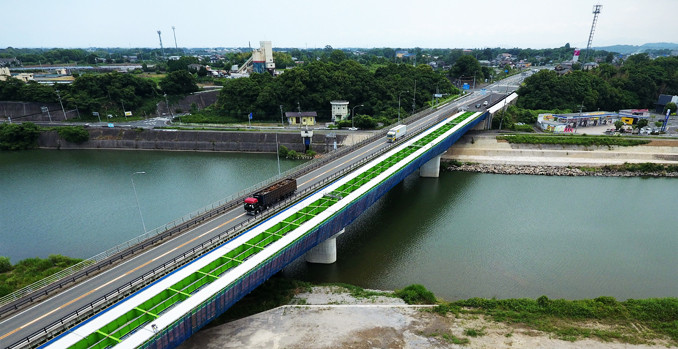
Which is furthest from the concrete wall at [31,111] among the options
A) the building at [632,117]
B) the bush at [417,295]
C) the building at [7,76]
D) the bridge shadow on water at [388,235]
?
the building at [632,117]

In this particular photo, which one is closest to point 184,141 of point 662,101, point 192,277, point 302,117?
point 302,117

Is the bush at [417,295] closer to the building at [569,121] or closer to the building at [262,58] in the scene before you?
the building at [569,121]

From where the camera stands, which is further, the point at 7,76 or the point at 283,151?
the point at 7,76

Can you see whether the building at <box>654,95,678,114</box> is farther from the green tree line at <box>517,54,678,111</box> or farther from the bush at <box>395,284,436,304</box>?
the bush at <box>395,284,436,304</box>

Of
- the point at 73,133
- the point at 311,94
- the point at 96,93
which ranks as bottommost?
the point at 73,133

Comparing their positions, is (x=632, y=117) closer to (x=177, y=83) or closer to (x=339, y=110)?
(x=339, y=110)

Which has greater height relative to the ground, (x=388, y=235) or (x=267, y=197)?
(x=267, y=197)

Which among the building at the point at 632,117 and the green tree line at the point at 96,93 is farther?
the green tree line at the point at 96,93
